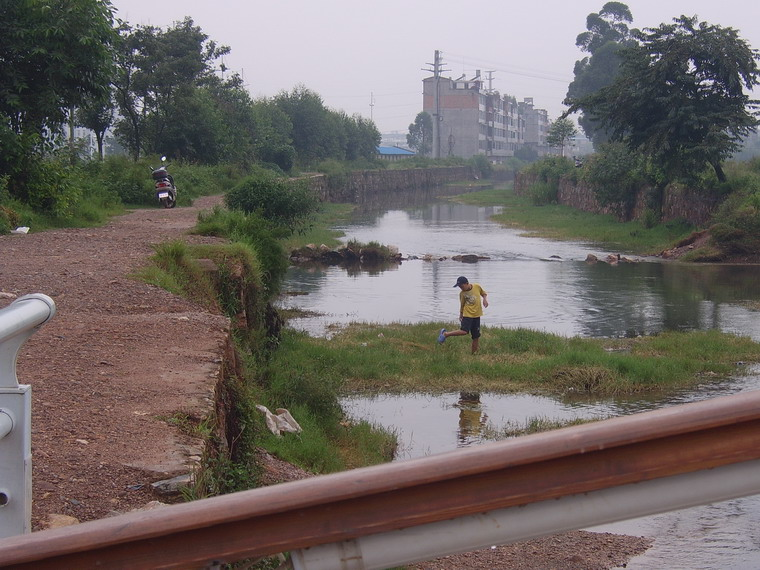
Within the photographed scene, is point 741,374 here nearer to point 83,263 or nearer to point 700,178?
point 83,263

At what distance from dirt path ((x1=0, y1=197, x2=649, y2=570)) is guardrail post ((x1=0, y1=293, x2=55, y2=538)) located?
879mm

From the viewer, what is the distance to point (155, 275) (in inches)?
353

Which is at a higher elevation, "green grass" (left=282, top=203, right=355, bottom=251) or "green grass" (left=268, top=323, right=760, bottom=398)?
"green grass" (left=282, top=203, right=355, bottom=251)

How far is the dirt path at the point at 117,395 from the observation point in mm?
3664

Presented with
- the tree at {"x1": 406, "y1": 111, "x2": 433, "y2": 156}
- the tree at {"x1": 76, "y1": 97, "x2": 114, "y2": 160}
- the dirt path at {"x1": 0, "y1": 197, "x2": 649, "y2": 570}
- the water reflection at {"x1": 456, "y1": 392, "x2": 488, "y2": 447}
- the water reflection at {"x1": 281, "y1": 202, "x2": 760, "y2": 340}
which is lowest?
the water reflection at {"x1": 456, "y1": 392, "x2": 488, "y2": 447}

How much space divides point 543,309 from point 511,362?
5355 millimetres

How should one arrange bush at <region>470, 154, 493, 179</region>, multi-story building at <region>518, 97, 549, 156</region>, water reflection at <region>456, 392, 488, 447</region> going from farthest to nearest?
multi-story building at <region>518, 97, 549, 156</region> → bush at <region>470, 154, 493, 179</region> → water reflection at <region>456, 392, 488, 447</region>

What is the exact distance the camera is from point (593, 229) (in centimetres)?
3419

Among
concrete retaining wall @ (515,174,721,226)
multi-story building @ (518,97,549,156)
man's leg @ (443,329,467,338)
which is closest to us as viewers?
man's leg @ (443,329,467,338)

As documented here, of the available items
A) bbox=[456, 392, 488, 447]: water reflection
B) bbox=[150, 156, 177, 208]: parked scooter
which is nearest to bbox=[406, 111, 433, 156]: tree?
bbox=[150, 156, 177, 208]: parked scooter

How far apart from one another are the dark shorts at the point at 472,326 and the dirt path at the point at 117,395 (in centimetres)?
483

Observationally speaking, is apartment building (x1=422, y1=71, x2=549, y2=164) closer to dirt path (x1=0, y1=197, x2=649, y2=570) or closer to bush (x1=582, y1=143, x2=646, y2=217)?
bush (x1=582, y1=143, x2=646, y2=217)

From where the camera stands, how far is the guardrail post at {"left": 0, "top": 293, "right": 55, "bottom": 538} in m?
2.24

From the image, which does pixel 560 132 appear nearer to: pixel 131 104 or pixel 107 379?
pixel 131 104
